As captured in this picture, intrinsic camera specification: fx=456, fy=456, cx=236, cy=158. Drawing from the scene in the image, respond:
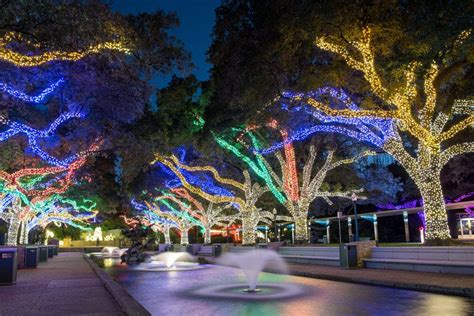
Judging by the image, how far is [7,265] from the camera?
1496cm

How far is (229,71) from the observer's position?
73.4 feet

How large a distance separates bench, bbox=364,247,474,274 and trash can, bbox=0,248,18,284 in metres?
13.2

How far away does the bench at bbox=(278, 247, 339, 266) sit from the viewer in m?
20.8

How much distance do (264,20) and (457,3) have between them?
8.75 m

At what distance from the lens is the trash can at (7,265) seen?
1491 cm

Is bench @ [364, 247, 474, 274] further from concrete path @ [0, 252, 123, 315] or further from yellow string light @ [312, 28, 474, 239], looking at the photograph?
concrete path @ [0, 252, 123, 315]

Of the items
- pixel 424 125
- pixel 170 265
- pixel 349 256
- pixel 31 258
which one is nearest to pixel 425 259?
pixel 349 256

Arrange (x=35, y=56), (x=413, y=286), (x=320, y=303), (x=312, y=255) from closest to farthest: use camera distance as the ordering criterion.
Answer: (x=320, y=303), (x=413, y=286), (x=35, y=56), (x=312, y=255)

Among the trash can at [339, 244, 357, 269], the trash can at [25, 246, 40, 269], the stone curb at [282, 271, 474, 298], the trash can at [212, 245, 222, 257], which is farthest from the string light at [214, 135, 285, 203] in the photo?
the stone curb at [282, 271, 474, 298]

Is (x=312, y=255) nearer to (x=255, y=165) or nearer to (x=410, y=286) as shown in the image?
(x=255, y=165)

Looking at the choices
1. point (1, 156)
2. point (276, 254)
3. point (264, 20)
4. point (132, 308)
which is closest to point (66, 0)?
point (132, 308)

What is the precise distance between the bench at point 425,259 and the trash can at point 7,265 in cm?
1317

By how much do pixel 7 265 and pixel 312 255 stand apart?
548 inches

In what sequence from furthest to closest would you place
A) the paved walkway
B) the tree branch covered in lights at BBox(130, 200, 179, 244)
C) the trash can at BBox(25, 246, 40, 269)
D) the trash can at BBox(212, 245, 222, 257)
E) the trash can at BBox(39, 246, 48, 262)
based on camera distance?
the tree branch covered in lights at BBox(130, 200, 179, 244) → the trash can at BBox(212, 245, 222, 257) → the trash can at BBox(39, 246, 48, 262) → the trash can at BBox(25, 246, 40, 269) → the paved walkway
